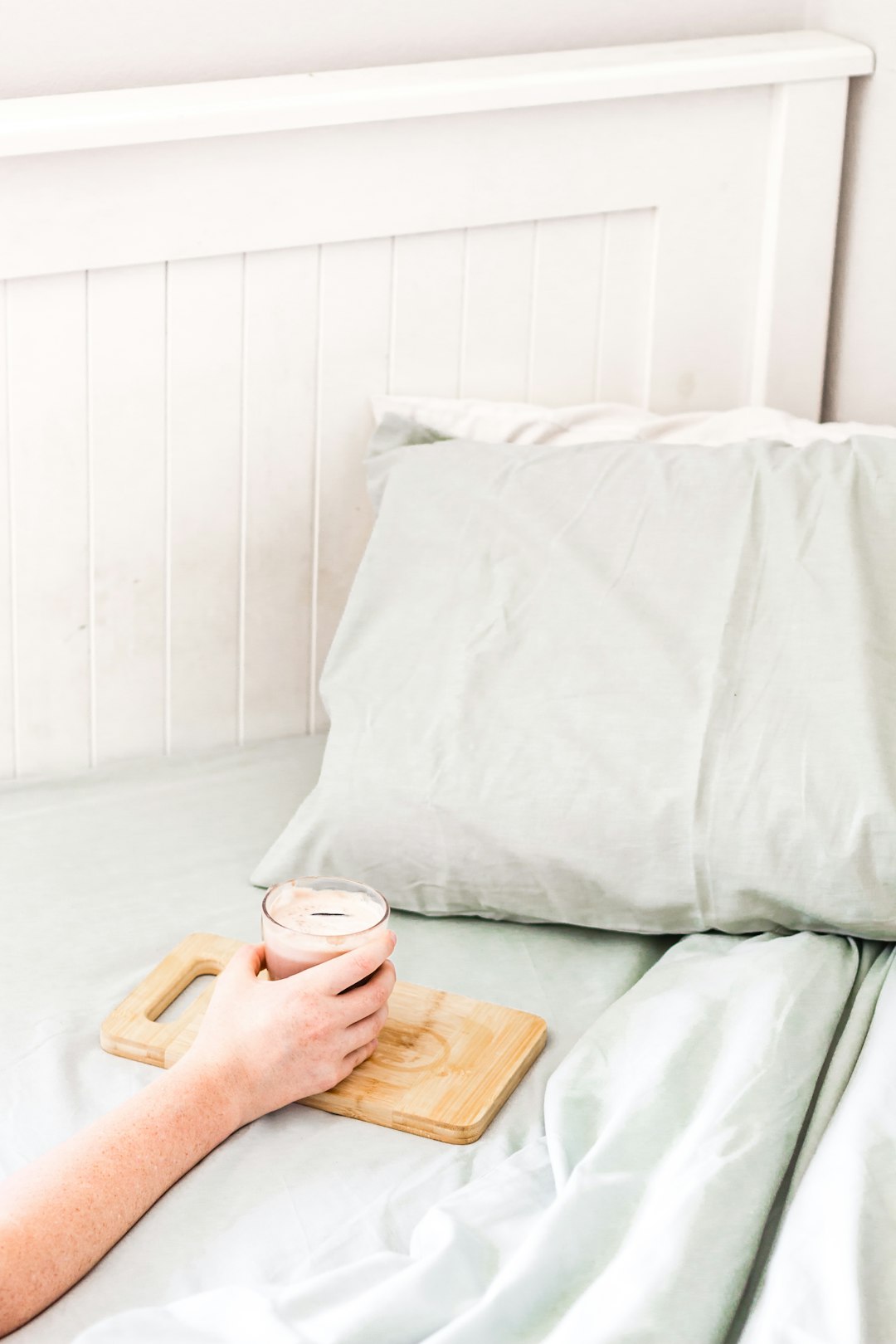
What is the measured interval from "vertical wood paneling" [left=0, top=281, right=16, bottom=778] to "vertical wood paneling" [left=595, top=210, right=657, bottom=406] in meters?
0.58

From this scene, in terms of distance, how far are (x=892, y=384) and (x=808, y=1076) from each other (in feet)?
2.78

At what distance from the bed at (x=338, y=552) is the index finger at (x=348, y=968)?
0.29 ft

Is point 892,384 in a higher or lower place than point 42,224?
lower

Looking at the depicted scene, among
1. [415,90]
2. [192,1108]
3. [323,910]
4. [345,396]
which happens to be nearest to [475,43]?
[415,90]

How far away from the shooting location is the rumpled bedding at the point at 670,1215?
0.64 m

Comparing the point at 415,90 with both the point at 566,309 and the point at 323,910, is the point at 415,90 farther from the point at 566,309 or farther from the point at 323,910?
the point at 323,910

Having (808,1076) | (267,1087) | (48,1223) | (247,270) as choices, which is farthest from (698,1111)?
(247,270)

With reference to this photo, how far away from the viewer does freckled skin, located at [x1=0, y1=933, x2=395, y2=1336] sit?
0.71 metres

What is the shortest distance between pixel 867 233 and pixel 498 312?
40 centimetres

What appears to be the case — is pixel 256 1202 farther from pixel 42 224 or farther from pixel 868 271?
pixel 868 271

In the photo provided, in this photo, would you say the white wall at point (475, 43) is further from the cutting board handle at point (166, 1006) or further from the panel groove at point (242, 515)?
the cutting board handle at point (166, 1006)

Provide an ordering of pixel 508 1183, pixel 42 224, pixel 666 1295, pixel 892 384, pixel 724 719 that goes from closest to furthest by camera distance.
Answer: pixel 666 1295 < pixel 508 1183 < pixel 724 719 < pixel 42 224 < pixel 892 384

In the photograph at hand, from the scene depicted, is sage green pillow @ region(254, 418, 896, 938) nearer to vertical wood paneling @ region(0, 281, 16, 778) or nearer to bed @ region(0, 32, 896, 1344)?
bed @ region(0, 32, 896, 1344)

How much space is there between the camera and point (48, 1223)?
72cm
